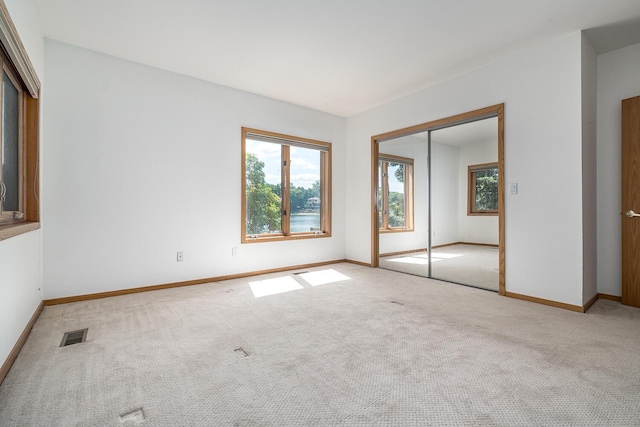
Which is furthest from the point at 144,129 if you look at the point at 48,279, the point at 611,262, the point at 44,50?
the point at 611,262

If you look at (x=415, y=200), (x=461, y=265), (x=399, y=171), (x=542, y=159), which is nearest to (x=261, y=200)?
(x=399, y=171)

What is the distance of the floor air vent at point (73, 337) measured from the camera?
88.4 inches

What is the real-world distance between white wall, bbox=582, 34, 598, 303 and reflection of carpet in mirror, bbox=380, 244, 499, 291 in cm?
86

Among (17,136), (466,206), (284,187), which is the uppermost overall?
(17,136)

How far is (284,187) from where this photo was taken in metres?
4.85

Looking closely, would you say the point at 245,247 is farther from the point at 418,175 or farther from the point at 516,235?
the point at 516,235

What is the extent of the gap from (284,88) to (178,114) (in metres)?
1.43

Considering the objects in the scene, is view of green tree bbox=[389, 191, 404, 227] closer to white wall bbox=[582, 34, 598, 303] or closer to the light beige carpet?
the light beige carpet

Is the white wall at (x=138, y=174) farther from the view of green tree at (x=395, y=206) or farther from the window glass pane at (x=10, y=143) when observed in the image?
the view of green tree at (x=395, y=206)

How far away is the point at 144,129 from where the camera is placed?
3586 mm

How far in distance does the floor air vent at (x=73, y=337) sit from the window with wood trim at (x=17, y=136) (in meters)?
0.85

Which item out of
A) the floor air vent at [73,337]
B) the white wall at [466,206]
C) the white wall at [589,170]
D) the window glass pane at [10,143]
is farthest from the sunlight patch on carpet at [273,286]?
the white wall at [589,170]

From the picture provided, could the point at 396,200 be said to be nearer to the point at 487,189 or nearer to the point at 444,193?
the point at 444,193

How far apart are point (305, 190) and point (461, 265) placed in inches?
103
